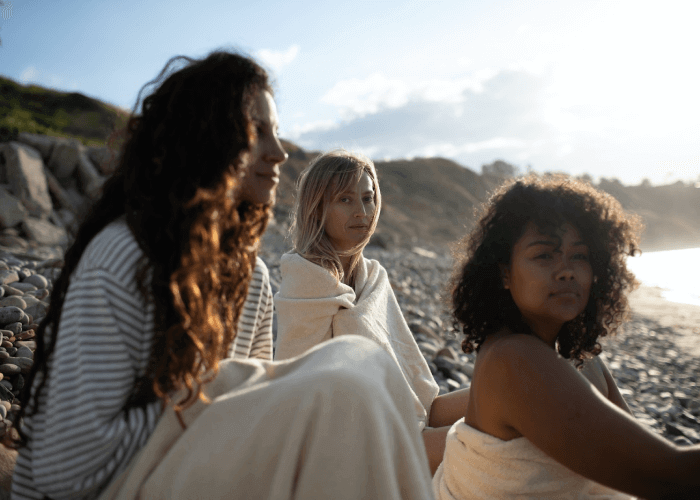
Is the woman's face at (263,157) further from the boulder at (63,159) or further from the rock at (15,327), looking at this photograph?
the boulder at (63,159)

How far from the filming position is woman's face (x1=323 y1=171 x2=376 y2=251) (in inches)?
130

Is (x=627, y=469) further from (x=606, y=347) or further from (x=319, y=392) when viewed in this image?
(x=606, y=347)

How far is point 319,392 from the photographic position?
1.26 m

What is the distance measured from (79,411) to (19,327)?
2604mm

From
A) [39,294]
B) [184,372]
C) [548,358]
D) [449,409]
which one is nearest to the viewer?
[184,372]

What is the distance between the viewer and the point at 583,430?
1414 millimetres

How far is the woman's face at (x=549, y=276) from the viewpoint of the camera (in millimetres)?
1775

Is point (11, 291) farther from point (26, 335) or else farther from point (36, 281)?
point (26, 335)

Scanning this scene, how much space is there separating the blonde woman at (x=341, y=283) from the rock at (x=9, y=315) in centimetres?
191

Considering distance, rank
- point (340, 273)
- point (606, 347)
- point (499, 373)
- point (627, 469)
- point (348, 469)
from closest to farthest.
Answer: point (348, 469) → point (627, 469) → point (499, 373) → point (340, 273) → point (606, 347)

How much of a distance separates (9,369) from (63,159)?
13.3 metres

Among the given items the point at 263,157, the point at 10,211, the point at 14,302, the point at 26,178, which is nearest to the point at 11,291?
the point at 14,302

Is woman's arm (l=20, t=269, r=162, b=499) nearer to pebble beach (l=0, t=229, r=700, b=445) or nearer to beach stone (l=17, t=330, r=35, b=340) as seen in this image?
pebble beach (l=0, t=229, r=700, b=445)

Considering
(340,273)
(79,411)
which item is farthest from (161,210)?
(340,273)
